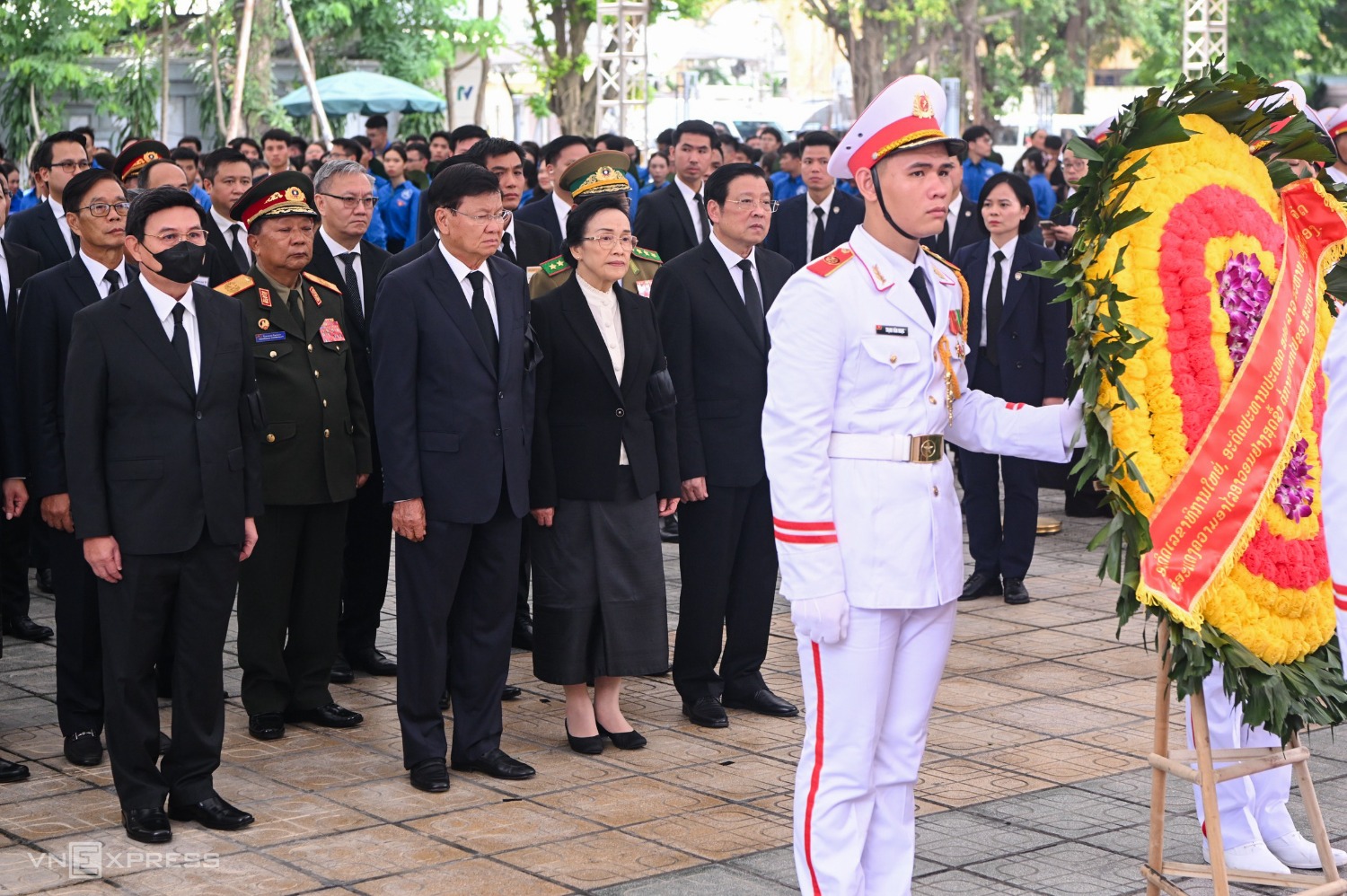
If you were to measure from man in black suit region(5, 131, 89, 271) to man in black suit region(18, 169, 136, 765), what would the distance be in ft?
7.39

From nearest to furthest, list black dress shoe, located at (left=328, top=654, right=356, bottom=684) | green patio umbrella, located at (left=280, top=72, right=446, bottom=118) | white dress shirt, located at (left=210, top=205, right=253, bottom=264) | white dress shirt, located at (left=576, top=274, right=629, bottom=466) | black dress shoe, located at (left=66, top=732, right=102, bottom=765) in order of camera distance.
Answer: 1. black dress shoe, located at (left=66, top=732, right=102, bottom=765)
2. white dress shirt, located at (left=576, top=274, right=629, bottom=466)
3. black dress shoe, located at (left=328, top=654, right=356, bottom=684)
4. white dress shirt, located at (left=210, top=205, right=253, bottom=264)
5. green patio umbrella, located at (left=280, top=72, right=446, bottom=118)

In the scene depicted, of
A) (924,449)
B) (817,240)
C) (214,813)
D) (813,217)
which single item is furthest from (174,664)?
(813,217)

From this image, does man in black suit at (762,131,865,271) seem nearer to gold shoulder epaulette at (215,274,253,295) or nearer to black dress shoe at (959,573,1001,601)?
black dress shoe at (959,573,1001,601)

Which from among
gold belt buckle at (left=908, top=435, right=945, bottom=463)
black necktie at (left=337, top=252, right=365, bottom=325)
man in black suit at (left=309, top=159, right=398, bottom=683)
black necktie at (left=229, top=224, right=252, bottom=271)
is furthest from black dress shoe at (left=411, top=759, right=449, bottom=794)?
black necktie at (left=229, top=224, right=252, bottom=271)

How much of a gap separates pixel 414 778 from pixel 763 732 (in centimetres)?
127

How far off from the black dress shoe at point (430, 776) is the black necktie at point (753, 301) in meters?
1.90

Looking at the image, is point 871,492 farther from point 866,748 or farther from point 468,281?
point 468,281

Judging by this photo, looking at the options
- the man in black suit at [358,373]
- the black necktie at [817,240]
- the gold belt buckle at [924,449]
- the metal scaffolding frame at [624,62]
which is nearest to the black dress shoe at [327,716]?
the man in black suit at [358,373]

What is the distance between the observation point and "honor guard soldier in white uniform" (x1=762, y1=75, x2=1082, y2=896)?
159 inches

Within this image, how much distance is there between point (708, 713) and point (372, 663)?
5.00 ft

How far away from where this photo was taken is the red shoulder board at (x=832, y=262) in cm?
414

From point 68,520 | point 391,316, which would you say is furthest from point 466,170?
point 68,520

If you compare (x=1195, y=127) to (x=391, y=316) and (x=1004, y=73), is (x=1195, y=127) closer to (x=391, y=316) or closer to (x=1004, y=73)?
(x=391, y=316)

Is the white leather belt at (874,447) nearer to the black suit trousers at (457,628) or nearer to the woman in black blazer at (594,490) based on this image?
the black suit trousers at (457,628)
